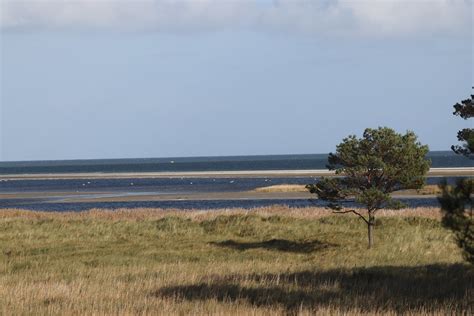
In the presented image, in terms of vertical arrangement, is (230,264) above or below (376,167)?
below

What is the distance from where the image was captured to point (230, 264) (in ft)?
77.2

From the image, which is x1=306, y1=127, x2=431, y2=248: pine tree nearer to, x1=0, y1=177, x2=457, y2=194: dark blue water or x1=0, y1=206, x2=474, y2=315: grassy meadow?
x1=0, y1=206, x2=474, y2=315: grassy meadow

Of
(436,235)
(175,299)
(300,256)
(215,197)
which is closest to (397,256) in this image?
(300,256)

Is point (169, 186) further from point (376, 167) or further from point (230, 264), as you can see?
point (230, 264)

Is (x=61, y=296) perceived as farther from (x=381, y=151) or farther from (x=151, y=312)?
(x=381, y=151)

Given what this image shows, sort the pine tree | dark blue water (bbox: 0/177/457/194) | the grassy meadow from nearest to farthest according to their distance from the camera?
the grassy meadow < the pine tree < dark blue water (bbox: 0/177/457/194)

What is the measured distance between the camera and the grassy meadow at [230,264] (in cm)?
1432

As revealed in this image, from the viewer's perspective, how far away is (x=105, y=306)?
1404 centimetres

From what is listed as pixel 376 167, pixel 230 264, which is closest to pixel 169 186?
pixel 376 167

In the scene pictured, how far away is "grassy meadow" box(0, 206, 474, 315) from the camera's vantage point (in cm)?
A: 1432

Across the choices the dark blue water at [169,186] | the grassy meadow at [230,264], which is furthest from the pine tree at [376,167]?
the dark blue water at [169,186]

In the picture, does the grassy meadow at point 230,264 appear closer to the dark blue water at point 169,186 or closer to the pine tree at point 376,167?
the pine tree at point 376,167

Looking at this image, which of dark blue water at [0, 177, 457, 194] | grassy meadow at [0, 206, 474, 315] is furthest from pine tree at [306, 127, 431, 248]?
dark blue water at [0, 177, 457, 194]

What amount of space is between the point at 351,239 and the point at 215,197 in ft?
156
